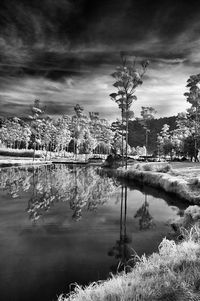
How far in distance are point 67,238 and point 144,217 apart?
5210 millimetres

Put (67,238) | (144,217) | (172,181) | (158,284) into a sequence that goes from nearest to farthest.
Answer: (158,284)
(67,238)
(144,217)
(172,181)

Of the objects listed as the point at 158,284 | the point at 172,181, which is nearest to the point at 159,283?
the point at 158,284

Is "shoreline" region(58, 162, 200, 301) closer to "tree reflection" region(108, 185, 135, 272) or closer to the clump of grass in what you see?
"tree reflection" region(108, 185, 135, 272)

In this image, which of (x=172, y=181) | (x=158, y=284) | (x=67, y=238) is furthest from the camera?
(x=172, y=181)

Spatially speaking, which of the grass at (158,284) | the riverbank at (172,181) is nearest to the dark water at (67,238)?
the riverbank at (172,181)

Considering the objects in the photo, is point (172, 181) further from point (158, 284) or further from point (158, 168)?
point (158, 284)

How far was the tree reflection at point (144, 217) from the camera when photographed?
11.7m

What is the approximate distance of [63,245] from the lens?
29.0ft

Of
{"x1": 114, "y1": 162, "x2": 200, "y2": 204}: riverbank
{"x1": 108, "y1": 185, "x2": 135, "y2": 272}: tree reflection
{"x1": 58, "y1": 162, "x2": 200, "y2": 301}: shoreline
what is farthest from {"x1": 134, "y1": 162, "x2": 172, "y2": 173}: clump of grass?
{"x1": 58, "y1": 162, "x2": 200, "y2": 301}: shoreline

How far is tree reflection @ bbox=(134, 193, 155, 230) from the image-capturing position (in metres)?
11.7

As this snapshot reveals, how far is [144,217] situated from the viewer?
1362cm

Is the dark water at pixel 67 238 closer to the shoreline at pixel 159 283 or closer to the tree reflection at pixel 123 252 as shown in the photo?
the tree reflection at pixel 123 252

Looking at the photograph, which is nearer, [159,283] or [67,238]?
[159,283]

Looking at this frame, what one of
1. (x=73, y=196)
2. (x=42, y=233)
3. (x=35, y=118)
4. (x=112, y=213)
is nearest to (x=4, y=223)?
(x=42, y=233)
